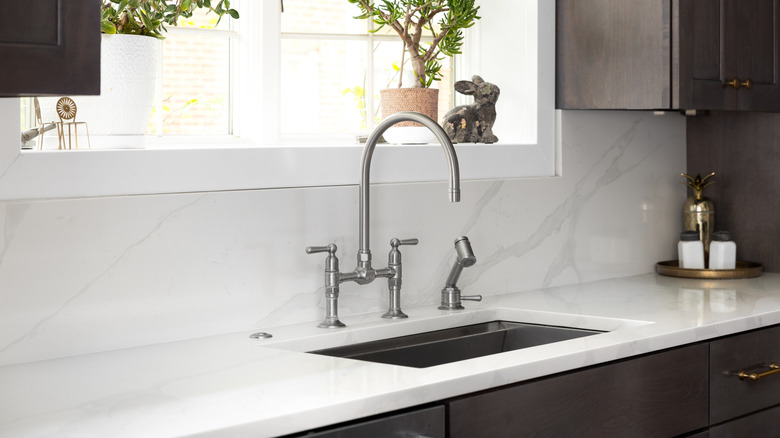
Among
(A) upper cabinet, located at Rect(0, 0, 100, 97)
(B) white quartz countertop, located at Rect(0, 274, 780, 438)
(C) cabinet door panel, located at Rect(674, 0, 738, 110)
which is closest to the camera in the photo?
(A) upper cabinet, located at Rect(0, 0, 100, 97)

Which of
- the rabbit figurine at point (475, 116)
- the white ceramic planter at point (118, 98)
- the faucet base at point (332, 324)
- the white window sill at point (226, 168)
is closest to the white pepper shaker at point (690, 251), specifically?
the white window sill at point (226, 168)

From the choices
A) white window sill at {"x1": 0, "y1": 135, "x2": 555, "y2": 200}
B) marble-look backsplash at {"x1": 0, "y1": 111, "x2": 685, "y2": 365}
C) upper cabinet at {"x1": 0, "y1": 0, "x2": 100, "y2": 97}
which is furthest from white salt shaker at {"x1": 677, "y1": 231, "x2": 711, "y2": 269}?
upper cabinet at {"x1": 0, "y1": 0, "x2": 100, "y2": 97}

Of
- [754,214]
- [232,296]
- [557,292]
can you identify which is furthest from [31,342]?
[754,214]

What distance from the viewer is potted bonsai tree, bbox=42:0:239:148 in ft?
6.79

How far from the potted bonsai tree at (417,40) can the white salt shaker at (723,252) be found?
1053 millimetres

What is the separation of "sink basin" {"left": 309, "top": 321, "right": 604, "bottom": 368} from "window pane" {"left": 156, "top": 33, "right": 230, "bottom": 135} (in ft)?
2.37

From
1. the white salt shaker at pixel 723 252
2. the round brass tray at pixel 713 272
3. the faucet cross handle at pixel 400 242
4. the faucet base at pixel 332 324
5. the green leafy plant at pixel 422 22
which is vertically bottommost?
the faucet base at pixel 332 324

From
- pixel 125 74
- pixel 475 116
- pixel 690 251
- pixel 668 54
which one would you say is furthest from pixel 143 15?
pixel 690 251

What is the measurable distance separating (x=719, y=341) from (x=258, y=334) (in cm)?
107

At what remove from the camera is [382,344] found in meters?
2.18

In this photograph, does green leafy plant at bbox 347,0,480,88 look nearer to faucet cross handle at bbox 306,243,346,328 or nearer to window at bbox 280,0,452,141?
window at bbox 280,0,452,141

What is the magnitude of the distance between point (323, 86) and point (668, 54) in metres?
0.96

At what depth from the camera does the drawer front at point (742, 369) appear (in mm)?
2240

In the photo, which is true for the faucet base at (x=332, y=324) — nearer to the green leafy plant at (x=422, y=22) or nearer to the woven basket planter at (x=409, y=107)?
the woven basket planter at (x=409, y=107)
